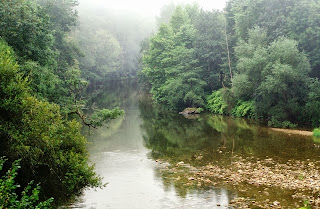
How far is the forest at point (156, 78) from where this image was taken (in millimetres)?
10578

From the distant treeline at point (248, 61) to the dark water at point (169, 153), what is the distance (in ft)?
12.6

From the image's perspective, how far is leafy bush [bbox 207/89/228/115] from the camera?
139 ft

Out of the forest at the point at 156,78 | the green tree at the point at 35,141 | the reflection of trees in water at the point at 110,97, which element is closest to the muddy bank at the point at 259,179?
the forest at the point at 156,78

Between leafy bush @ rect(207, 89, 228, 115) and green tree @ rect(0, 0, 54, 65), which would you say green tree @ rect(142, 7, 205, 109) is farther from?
green tree @ rect(0, 0, 54, 65)

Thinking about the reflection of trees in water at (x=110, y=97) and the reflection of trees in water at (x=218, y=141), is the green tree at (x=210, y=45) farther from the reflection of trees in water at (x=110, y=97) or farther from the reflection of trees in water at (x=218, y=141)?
the reflection of trees in water at (x=110, y=97)

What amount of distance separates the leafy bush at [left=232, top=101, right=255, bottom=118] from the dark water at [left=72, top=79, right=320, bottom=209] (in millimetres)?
1756

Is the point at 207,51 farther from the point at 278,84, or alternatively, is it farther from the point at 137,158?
the point at 137,158

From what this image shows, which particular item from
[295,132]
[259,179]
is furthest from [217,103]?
[259,179]

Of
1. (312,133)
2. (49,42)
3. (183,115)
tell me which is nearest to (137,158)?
(49,42)

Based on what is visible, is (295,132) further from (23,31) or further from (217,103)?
(23,31)

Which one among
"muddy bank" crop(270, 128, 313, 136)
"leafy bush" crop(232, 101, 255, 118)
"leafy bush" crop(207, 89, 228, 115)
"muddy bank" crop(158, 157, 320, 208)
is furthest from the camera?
"leafy bush" crop(207, 89, 228, 115)

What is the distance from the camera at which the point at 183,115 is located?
44.4m

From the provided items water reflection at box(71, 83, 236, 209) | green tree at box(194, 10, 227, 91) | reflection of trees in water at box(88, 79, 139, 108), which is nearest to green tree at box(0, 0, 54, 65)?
water reflection at box(71, 83, 236, 209)

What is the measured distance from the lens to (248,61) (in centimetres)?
3419
